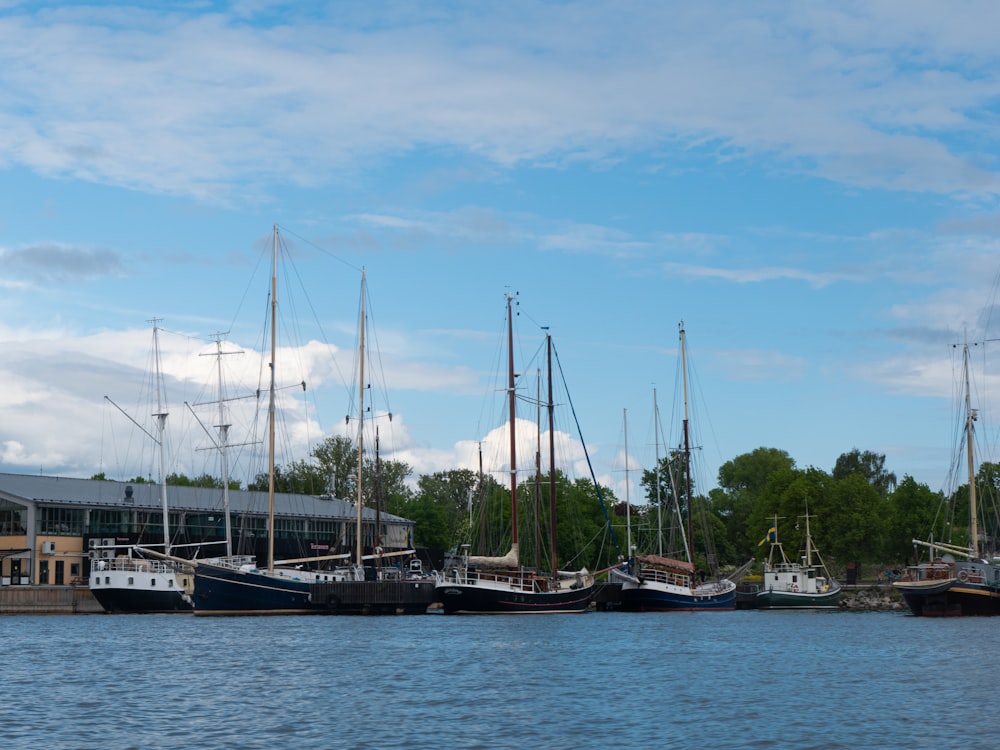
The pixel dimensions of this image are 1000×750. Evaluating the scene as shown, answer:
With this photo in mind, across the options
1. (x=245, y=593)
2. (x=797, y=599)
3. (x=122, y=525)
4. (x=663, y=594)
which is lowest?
(x=797, y=599)

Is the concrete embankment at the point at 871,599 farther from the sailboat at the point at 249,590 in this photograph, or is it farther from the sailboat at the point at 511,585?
the sailboat at the point at 249,590

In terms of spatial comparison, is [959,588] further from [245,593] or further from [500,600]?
[245,593]

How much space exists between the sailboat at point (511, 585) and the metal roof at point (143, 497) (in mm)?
39999

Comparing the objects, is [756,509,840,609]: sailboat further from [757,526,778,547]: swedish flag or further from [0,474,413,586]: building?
[0,474,413,586]: building

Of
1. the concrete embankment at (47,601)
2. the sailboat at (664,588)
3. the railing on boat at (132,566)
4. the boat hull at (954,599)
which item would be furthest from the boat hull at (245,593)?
the boat hull at (954,599)

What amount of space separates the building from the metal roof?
100 millimetres

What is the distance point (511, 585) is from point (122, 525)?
4862 centimetres

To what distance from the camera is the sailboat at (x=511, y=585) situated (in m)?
94.1

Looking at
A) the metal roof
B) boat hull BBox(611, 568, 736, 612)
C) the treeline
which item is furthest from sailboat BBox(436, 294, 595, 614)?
the metal roof

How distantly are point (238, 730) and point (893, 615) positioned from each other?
8363 cm

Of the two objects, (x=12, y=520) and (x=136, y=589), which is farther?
(x=12, y=520)

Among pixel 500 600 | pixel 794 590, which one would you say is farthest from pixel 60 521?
pixel 794 590

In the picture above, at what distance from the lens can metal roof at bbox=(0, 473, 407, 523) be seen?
121438 mm

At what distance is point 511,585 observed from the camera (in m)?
94.4
